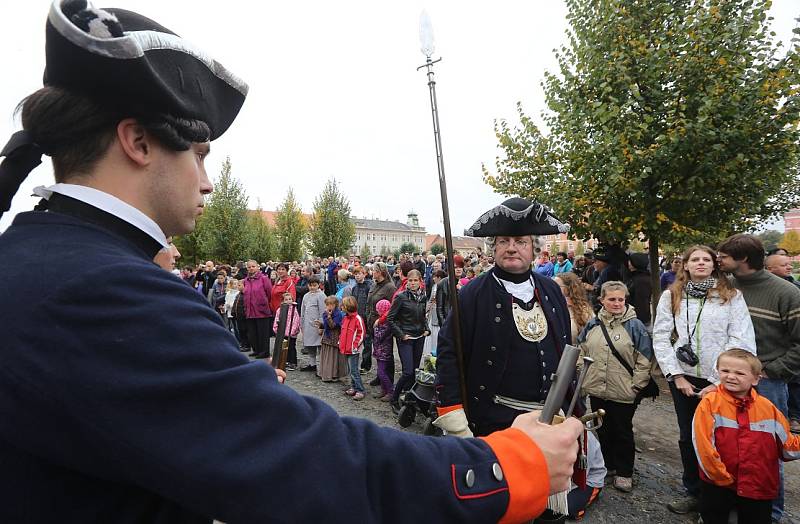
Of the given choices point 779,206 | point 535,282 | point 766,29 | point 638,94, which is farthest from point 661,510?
point 779,206

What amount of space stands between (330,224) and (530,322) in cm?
3860

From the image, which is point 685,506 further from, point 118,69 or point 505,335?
point 118,69

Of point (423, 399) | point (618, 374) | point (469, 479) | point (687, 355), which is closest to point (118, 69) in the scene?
point (469, 479)

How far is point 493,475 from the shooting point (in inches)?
35.7

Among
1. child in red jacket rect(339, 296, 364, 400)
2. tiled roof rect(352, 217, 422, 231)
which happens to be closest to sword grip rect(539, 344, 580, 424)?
child in red jacket rect(339, 296, 364, 400)

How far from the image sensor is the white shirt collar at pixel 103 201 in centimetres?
90

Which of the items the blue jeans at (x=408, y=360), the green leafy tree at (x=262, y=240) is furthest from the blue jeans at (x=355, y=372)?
the green leafy tree at (x=262, y=240)

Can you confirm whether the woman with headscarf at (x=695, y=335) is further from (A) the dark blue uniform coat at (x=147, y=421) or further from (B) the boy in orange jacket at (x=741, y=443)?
(A) the dark blue uniform coat at (x=147, y=421)

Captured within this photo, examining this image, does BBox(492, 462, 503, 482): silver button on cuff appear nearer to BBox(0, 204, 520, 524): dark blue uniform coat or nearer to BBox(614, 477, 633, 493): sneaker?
BBox(0, 204, 520, 524): dark blue uniform coat

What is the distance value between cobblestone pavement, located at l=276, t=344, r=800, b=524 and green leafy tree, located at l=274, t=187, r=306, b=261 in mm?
34750

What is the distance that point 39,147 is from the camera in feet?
3.19

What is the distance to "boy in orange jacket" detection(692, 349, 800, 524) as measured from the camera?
324cm

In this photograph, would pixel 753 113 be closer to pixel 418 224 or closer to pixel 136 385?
pixel 136 385

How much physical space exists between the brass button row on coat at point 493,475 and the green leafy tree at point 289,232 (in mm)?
40724
